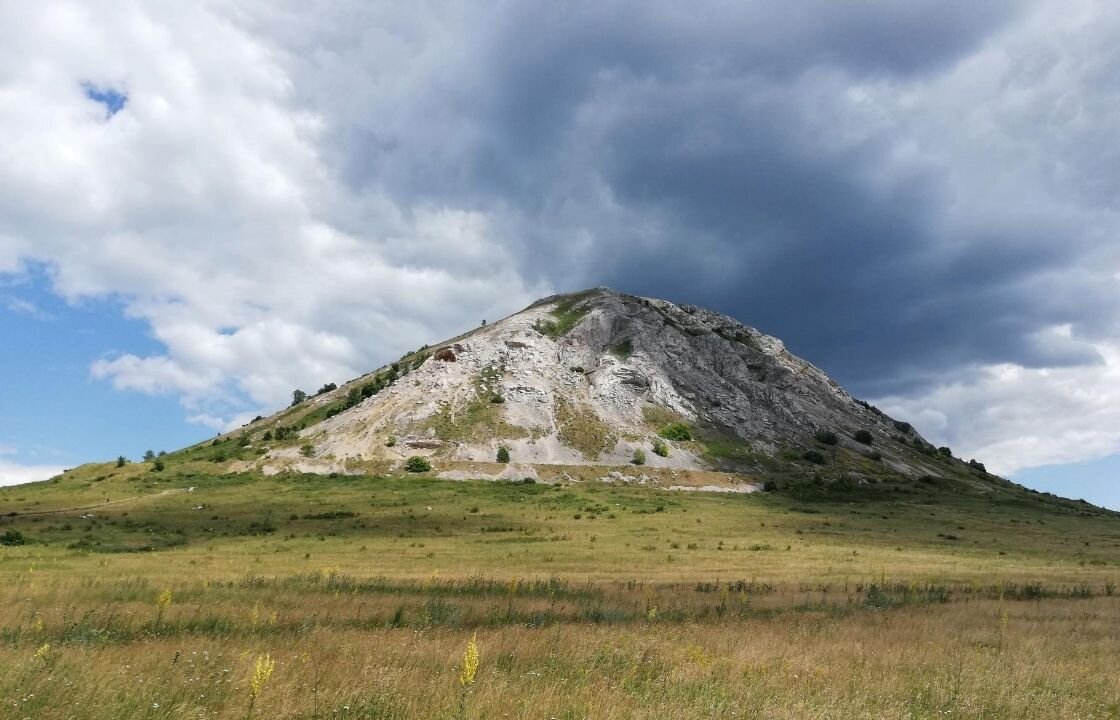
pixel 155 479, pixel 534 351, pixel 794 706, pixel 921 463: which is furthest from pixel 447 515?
pixel 921 463

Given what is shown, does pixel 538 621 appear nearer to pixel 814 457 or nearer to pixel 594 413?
pixel 594 413

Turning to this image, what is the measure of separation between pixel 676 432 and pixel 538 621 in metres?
108

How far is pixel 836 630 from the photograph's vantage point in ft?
60.1

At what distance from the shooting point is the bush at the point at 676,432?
122375 millimetres

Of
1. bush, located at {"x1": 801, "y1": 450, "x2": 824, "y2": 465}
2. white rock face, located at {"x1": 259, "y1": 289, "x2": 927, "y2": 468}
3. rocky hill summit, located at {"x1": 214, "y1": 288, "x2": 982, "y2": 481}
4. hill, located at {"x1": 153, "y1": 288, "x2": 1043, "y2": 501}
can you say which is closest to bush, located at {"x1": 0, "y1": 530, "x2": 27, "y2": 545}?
hill, located at {"x1": 153, "y1": 288, "x2": 1043, "y2": 501}

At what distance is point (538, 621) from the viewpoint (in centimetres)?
1861

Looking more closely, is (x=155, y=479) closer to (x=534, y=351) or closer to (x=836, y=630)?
(x=534, y=351)

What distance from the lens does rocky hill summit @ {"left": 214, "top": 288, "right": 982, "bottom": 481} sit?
111000 mm

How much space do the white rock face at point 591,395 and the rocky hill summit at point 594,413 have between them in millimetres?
385

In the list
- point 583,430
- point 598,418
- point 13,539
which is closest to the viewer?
point 13,539

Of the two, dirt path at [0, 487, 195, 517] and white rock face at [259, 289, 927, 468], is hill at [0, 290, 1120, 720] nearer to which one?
dirt path at [0, 487, 195, 517]

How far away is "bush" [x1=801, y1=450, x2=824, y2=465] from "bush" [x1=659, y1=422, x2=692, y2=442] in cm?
2280

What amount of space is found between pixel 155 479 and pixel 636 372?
300ft

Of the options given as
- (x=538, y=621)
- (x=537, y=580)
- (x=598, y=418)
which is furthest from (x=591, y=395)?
(x=538, y=621)
